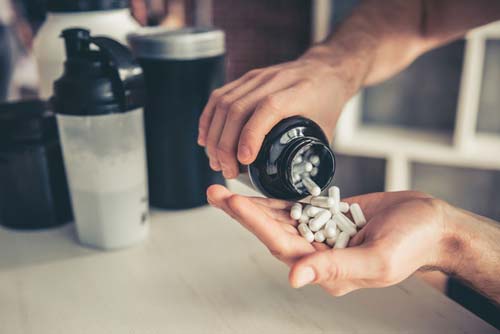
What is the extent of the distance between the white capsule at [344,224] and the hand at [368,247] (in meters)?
0.03

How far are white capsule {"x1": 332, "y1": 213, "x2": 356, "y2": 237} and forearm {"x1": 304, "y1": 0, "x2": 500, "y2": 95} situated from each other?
1.41 ft

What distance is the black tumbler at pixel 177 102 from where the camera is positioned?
0.89 metres

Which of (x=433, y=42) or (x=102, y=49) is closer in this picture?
(x=102, y=49)

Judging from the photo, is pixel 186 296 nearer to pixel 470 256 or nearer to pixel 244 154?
pixel 244 154

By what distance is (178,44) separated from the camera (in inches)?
34.4

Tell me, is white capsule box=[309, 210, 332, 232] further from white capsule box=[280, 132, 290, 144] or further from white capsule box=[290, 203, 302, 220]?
white capsule box=[280, 132, 290, 144]

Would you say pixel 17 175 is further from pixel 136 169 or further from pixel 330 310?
pixel 330 310

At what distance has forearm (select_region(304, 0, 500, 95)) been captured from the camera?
1160 mm

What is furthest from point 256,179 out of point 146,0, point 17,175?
point 146,0

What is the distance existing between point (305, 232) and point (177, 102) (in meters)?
0.38

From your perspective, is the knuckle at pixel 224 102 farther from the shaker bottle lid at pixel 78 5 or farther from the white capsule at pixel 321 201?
the shaker bottle lid at pixel 78 5

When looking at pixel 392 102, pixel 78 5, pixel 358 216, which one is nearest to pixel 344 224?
pixel 358 216

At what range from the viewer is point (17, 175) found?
88 cm

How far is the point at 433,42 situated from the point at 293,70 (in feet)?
2.00
